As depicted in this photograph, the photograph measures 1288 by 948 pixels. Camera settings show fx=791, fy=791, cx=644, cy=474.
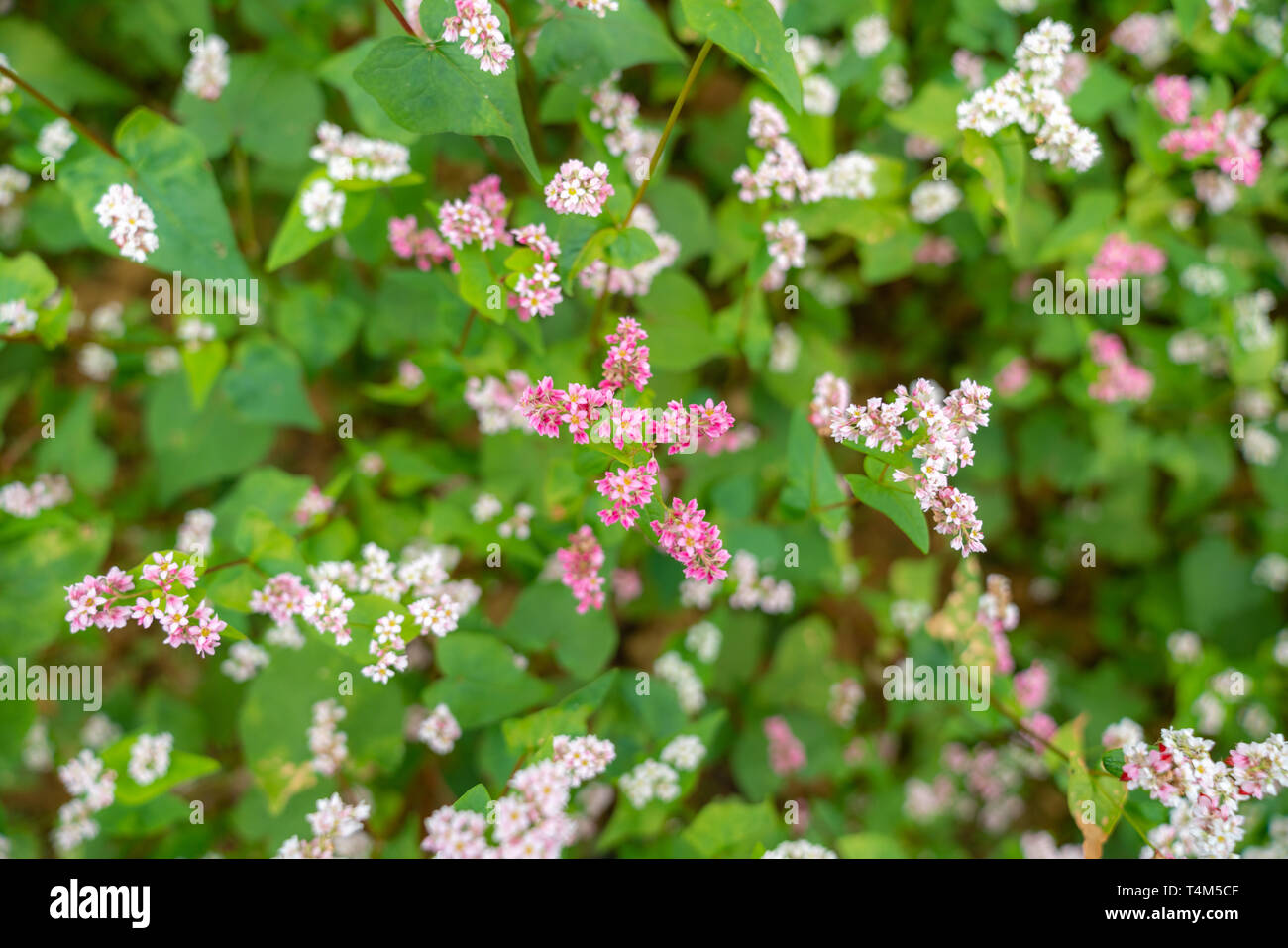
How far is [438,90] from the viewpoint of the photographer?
2131 millimetres

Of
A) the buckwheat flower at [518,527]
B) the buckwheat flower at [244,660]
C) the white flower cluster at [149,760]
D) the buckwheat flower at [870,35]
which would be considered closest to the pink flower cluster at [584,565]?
the buckwheat flower at [518,527]

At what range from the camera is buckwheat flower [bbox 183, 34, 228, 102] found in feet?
9.90

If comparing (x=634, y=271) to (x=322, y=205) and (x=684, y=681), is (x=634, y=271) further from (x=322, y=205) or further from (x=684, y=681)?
(x=684, y=681)

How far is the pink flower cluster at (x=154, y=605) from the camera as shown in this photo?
6.74 ft

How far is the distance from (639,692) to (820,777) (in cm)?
184

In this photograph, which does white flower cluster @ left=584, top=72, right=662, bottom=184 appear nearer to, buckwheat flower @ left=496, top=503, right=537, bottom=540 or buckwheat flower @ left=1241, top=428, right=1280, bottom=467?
buckwheat flower @ left=496, top=503, right=537, bottom=540

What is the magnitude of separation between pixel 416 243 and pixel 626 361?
0.94 metres

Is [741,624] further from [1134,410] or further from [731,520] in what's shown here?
[1134,410]

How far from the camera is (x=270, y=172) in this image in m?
3.52

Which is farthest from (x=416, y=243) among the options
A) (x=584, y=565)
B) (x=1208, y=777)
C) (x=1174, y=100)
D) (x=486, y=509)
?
(x=1174, y=100)

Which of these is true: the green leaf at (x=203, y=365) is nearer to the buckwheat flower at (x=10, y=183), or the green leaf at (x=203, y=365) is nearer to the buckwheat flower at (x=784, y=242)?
the buckwheat flower at (x=10, y=183)

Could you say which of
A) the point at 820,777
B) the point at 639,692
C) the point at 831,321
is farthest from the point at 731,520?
the point at 820,777

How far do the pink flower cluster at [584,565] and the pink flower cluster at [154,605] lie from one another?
98cm
